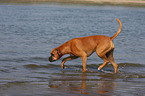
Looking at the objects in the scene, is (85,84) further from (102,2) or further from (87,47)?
(102,2)

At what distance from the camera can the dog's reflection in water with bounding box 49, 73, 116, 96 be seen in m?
6.39

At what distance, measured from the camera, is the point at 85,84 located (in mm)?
7258

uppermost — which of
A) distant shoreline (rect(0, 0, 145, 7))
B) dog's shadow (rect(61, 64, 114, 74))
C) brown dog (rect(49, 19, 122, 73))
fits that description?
distant shoreline (rect(0, 0, 145, 7))

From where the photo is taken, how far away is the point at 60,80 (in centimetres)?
789

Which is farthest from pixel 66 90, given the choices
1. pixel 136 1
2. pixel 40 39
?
pixel 136 1

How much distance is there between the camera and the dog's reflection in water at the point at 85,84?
6.39 meters

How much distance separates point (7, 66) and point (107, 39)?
3.47 metres

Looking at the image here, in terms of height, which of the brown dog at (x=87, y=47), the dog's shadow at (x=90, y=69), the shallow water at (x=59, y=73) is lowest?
the dog's shadow at (x=90, y=69)

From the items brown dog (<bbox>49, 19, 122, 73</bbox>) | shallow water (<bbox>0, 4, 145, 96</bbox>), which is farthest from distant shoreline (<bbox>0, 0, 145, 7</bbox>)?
brown dog (<bbox>49, 19, 122, 73</bbox>)

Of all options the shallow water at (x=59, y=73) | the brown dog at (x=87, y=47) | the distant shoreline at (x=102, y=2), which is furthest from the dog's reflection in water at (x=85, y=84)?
the distant shoreline at (x=102, y=2)

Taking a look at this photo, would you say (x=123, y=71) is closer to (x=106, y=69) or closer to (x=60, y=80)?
(x=106, y=69)

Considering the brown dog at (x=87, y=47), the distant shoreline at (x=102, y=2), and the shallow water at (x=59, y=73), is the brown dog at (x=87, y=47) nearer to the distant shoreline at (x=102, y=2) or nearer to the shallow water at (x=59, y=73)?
the shallow water at (x=59, y=73)

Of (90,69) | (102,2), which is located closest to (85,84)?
(90,69)

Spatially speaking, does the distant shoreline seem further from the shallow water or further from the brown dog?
the brown dog
